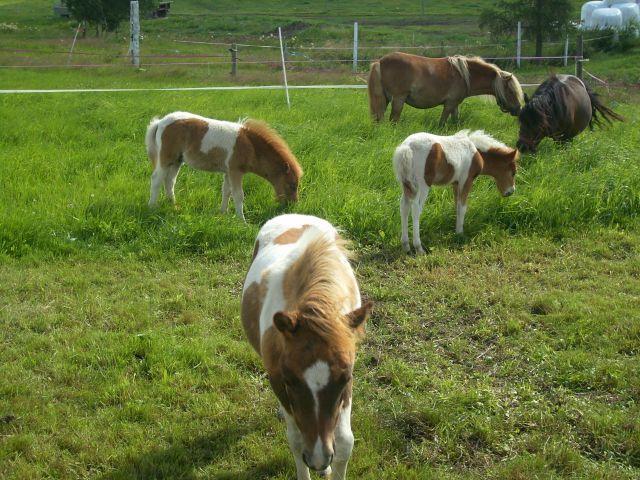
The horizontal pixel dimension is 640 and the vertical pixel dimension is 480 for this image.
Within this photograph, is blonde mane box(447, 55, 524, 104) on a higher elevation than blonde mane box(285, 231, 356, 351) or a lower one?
higher

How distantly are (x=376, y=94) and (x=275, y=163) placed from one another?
15.8ft

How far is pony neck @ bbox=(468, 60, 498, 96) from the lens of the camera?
12578 millimetres

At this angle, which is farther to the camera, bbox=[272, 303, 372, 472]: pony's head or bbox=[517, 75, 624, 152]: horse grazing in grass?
bbox=[517, 75, 624, 152]: horse grazing in grass

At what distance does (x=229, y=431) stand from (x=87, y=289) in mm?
2598

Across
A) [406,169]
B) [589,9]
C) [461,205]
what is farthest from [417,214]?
[589,9]

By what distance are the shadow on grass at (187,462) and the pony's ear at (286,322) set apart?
1372mm

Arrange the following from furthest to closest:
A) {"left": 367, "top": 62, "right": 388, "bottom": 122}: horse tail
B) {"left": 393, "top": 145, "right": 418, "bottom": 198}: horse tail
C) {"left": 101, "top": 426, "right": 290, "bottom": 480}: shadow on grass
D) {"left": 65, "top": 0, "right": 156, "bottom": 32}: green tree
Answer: {"left": 65, "top": 0, "right": 156, "bottom": 32}: green tree, {"left": 367, "top": 62, "right": 388, "bottom": 122}: horse tail, {"left": 393, "top": 145, "right": 418, "bottom": 198}: horse tail, {"left": 101, "top": 426, "right": 290, "bottom": 480}: shadow on grass

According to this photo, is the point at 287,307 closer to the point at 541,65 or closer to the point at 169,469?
the point at 169,469

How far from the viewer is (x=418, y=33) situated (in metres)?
37.4

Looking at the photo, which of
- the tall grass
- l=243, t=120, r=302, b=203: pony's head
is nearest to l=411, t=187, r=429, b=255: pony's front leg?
the tall grass

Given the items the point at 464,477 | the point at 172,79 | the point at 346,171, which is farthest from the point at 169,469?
the point at 172,79

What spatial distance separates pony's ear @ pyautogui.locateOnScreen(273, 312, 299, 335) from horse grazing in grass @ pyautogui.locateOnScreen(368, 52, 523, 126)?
33.0ft

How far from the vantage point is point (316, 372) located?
102 inches

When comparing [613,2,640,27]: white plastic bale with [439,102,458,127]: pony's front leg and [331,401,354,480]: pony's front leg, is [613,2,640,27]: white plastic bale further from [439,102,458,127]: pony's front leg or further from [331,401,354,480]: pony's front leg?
[331,401,354,480]: pony's front leg
